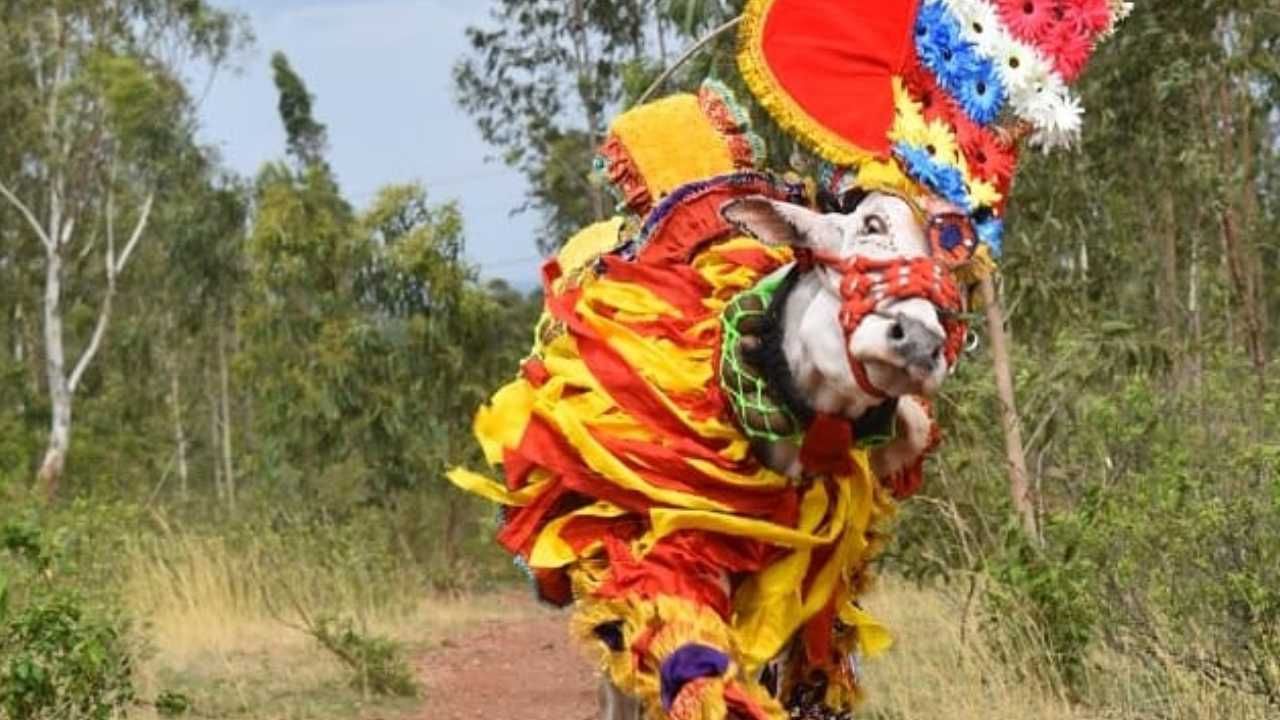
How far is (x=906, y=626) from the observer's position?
23.9ft

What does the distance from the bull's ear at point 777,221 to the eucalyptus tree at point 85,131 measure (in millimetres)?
23665

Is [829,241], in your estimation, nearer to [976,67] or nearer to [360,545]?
[976,67]

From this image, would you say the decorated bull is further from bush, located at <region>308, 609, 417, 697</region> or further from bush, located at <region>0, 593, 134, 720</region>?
bush, located at <region>308, 609, 417, 697</region>

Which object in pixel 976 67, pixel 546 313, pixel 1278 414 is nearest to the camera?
→ pixel 976 67

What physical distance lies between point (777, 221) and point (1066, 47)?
78 centimetres

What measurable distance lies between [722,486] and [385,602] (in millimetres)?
7698

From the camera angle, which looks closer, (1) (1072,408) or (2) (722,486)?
(2) (722,486)

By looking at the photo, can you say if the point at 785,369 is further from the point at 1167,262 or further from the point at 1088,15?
the point at 1167,262

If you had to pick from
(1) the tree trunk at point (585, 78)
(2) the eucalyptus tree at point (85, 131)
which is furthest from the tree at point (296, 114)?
(1) the tree trunk at point (585, 78)

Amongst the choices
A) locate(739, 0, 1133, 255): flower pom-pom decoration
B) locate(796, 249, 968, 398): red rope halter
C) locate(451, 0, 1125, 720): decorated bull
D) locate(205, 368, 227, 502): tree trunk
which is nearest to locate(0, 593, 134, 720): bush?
locate(451, 0, 1125, 720): decorated bull

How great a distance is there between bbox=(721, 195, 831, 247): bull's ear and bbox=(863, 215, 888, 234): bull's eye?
0.30 feet

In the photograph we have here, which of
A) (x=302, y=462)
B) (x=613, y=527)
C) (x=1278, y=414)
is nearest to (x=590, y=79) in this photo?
(x=302, y=462)

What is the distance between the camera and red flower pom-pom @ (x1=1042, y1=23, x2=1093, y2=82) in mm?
3600

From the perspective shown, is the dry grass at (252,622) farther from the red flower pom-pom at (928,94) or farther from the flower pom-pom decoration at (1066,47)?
the flower pom-pom decoration at (1066,47)
